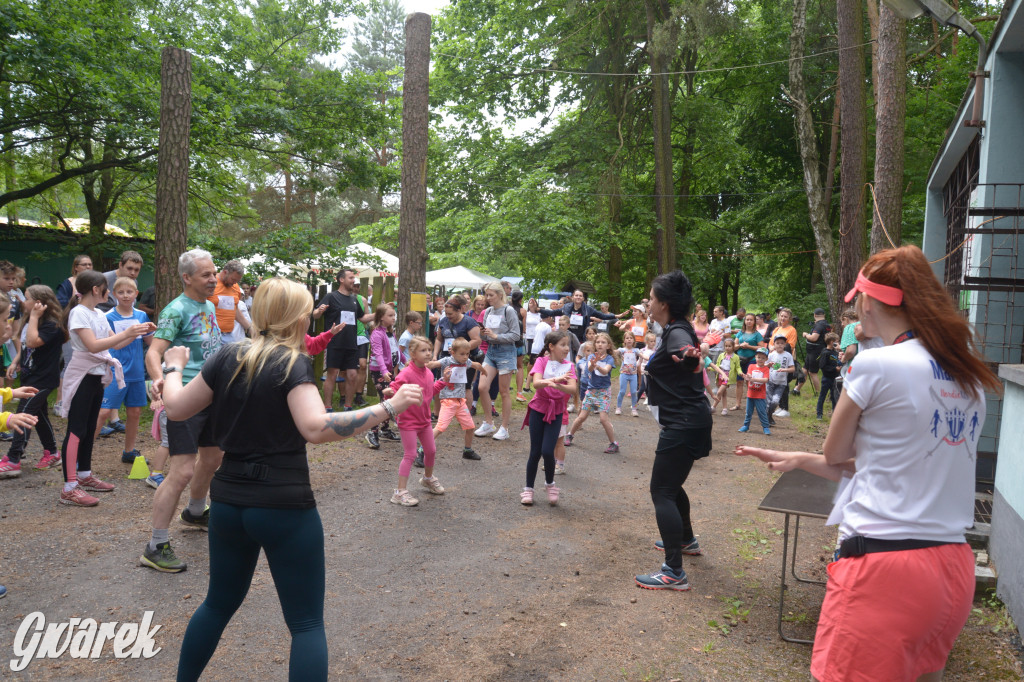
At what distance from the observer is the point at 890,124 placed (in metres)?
9.64

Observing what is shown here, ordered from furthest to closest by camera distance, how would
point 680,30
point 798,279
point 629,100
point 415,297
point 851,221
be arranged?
1. point 798,279
2. point 629,100
3. point 680,30
4. point 851,221
5. point 415,297

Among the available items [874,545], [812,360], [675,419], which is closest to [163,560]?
[675,419]

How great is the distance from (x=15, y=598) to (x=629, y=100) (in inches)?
902

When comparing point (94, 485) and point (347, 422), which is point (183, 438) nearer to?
point (94, 485)

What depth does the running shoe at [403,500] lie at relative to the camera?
680 centimetres

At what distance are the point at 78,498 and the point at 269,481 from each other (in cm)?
438

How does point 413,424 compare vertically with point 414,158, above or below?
below

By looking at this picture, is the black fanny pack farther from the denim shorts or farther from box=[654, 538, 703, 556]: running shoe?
the denim shorts

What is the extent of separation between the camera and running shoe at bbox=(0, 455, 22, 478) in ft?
22.4

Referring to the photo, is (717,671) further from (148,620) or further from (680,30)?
(680,30)

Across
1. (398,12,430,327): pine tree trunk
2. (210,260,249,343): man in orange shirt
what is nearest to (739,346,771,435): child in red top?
(398,12,430,327): pine tree trunk

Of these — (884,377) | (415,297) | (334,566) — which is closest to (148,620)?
(334,566)

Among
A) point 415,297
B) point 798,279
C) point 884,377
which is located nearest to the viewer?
point 884,377

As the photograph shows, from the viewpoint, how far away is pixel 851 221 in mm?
12039
